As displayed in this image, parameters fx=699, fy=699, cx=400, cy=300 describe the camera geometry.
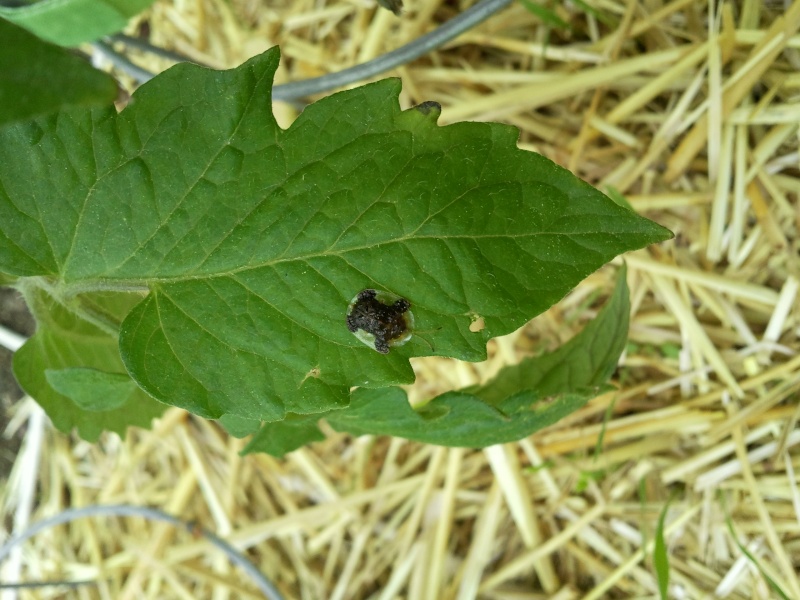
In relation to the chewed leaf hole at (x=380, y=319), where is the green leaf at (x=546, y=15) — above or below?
above

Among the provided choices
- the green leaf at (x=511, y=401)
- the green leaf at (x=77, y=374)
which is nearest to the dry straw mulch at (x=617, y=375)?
the green leaf at (x=511, y=401)

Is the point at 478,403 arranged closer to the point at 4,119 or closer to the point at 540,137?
the point at 4,119

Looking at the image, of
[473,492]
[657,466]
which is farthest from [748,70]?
[473,492]

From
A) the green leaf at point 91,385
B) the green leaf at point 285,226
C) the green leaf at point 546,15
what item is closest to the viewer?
the green leaf at point 285,226

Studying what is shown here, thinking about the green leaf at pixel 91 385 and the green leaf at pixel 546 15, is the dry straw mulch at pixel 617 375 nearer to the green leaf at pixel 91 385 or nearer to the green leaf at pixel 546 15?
the green leaf at pixel 546 15

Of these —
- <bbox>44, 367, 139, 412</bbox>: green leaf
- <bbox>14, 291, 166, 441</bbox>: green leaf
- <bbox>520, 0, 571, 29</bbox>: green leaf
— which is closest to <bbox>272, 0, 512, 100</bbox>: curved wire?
<bbox>520, 0, 571, 29</bbox>: green leaf
